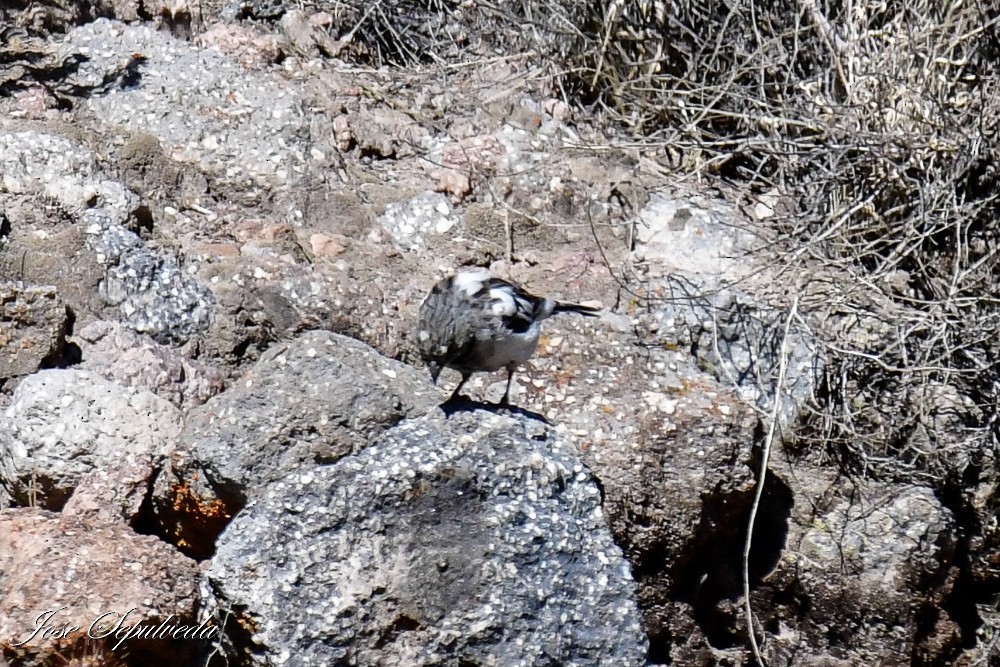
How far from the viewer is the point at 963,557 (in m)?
5.52

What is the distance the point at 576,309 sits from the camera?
550cm

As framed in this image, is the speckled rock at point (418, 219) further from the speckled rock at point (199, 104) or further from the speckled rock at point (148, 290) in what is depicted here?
the speckled rock at point (148, 290)

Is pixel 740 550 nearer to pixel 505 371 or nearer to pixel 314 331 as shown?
pixel 505 371

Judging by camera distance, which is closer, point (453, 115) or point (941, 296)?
point (941, 296)

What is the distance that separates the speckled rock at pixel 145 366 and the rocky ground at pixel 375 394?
15mm

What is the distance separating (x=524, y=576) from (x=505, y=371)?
3.96 ft

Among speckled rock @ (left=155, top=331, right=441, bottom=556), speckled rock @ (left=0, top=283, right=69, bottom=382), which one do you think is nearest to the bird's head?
speckled rock @ (left=155, top=331, right=441, bottom=556)

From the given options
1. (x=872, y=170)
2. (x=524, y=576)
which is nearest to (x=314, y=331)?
(x=524, y=576)

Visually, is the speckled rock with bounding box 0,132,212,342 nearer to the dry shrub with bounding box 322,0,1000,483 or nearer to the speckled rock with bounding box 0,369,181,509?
the speckled rock with bounding box 0,369,181,509

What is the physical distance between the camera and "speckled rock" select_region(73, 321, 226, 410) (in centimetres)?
503

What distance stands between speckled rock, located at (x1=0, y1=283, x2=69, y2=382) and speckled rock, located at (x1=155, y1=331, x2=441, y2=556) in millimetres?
657
